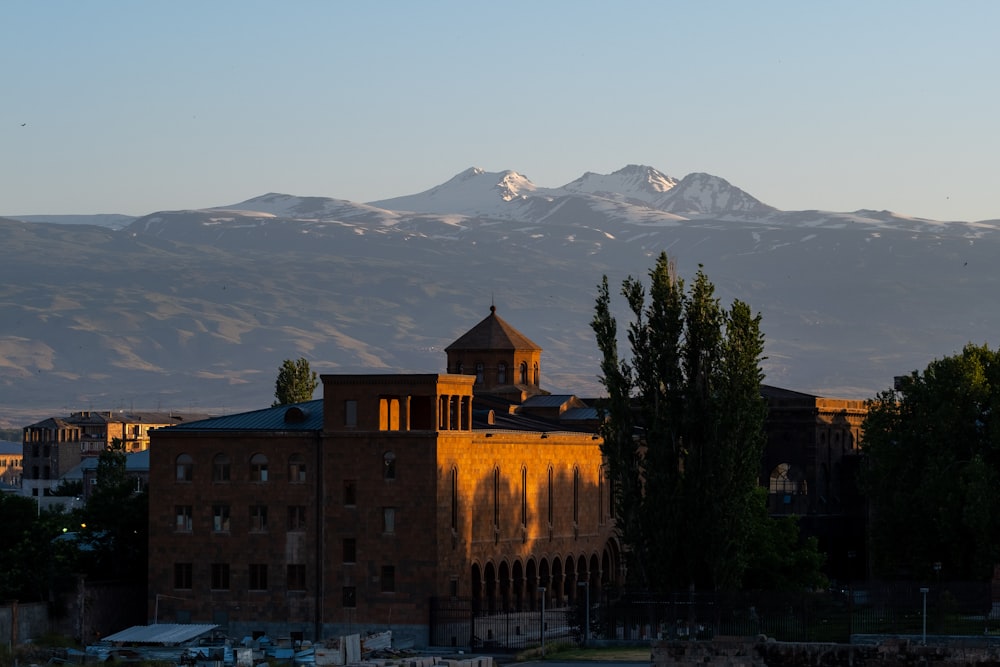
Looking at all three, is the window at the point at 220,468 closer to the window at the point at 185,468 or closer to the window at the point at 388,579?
the window at the point at 185,468

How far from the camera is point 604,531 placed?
370ft

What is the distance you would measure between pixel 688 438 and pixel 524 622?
14.1 metres

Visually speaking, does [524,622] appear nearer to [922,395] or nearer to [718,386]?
[718,386]

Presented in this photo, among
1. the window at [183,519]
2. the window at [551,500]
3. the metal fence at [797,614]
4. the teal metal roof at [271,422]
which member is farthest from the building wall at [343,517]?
the window at [551,500]

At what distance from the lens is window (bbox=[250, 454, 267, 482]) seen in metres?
90.9

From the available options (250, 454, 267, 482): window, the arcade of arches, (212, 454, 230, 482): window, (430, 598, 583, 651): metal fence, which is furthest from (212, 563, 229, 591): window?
the arcade of arches

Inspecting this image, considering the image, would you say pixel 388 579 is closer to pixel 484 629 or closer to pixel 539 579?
pixel 484 629

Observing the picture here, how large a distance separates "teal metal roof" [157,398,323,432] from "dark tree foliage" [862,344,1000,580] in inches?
1139

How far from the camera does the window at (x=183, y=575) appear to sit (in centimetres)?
9131

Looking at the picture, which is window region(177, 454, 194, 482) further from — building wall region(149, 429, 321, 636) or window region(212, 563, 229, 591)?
window region(212, 563, 229, 591)

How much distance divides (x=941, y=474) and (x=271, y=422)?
104ft

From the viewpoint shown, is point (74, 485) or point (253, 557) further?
point (74, 485)

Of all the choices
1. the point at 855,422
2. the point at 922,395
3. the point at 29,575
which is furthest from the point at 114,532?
the point at 855,422

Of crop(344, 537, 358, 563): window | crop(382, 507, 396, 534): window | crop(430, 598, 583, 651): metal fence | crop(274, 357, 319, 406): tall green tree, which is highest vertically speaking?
crop(274, 357, 319, 406): tall green tree
